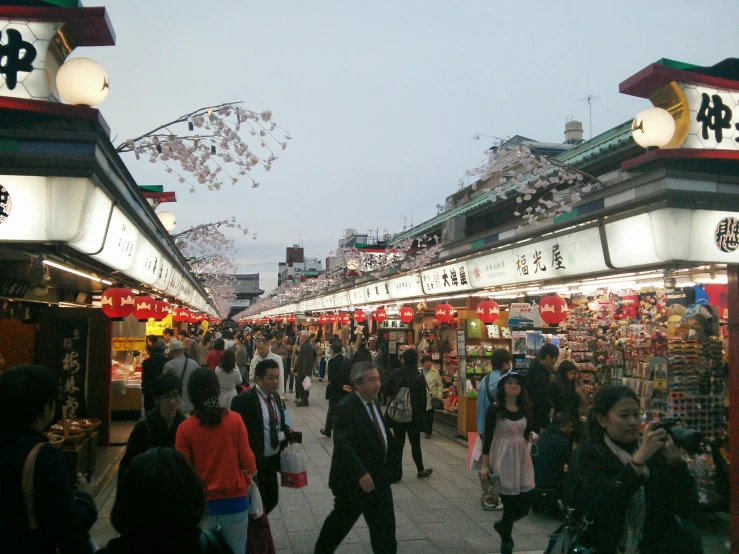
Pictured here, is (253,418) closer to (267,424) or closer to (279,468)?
(267,424)

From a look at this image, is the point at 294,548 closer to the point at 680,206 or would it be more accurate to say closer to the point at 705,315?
the point at 680,206

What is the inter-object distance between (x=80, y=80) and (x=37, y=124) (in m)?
0.46

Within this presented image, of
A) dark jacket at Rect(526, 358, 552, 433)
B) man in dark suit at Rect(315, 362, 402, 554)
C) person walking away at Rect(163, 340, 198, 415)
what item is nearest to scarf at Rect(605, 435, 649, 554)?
man in dark suit at Rect(315, 362, 402, 554)

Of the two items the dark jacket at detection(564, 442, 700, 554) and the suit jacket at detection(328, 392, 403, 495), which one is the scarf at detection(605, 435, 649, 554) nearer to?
the dark jacket at detection(564, 442, 700, 554)

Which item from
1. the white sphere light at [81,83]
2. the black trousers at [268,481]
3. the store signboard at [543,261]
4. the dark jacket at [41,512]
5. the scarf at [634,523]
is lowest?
the black trousers at [268,481]

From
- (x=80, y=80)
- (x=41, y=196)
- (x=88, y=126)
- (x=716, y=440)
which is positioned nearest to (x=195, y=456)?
(x=41, y=196)

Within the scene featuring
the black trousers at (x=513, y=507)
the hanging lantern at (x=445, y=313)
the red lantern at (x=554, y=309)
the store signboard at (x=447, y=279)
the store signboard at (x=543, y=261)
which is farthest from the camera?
the hanging lantern at (x=445, y=313)

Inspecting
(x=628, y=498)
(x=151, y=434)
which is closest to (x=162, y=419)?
(x=151, y=434)

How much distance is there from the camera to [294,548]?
248 inches

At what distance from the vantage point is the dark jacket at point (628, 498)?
3.26 m

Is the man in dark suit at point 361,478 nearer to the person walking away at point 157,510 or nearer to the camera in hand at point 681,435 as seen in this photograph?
the camera in hand at point 681,435

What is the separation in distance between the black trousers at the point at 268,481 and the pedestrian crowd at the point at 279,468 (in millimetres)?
12

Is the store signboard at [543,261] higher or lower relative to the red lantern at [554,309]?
higher

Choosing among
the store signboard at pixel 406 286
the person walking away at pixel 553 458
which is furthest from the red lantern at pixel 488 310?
the person walking away at pixel 553 458
